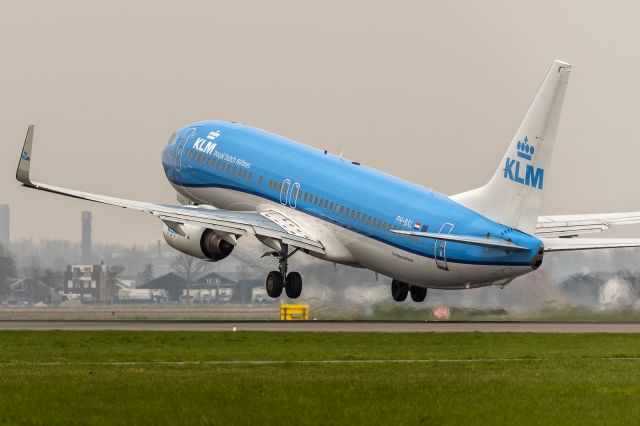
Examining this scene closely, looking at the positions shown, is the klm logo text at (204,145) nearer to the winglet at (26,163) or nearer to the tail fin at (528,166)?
the winglet at (26,163)

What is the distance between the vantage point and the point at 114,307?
92.4m

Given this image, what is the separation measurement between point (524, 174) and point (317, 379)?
2214 cm

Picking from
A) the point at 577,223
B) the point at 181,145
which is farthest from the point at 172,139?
the point at 577,223

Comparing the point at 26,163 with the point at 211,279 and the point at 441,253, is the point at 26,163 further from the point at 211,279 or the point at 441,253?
the point at 211,279

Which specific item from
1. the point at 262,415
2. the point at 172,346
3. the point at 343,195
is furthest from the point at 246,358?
the point at 343,195

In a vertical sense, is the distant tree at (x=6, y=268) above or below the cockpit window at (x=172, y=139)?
below

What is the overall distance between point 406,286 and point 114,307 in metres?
26.9

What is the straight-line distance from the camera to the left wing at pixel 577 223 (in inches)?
2776

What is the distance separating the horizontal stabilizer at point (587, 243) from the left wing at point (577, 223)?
417 inches

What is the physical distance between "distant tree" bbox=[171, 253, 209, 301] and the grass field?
3680 centimetres

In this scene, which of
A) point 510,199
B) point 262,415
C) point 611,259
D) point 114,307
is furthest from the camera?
point 114,307

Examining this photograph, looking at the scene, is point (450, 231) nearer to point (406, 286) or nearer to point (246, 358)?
point (406, 286)

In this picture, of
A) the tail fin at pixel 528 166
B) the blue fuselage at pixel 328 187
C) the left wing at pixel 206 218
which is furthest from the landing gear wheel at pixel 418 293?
the tail fin at pixel 528 166

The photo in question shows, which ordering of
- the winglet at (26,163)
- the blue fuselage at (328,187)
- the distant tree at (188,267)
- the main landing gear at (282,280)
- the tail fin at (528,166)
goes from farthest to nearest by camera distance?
the distant tree at (188,267) → the main landing gear at (282,280) → the winglet at (26,163) → the blue fuselage at (328,187) → the tail fin at (528,166)
